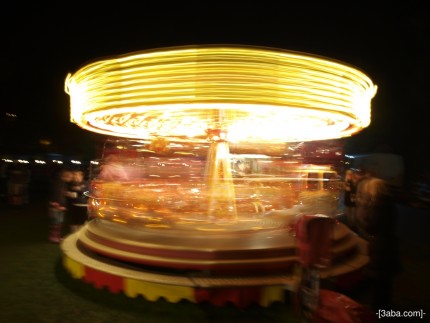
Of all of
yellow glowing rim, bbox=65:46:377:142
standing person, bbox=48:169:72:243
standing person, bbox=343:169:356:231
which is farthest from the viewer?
standing person, bbox=343:169:356:231

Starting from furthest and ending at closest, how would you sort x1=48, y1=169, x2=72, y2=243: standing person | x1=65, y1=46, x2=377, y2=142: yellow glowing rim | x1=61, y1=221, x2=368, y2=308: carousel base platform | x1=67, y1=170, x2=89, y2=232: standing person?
x1=67, y1=170, x2=89, y2=232: standing person < x1=48, y1=169, x2=72, y2=243: standing person < x1=61, y1=221, x2=368, y2=308: carousel base platform < x1=65, y1=46, x2=377, y2=142: yellow glowing rim

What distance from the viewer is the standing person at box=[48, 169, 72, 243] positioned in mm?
8281

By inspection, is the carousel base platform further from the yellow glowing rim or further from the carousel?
the yellow glowing rim

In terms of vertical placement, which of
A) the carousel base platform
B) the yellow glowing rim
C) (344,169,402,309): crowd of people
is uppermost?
the yellow glowing rim

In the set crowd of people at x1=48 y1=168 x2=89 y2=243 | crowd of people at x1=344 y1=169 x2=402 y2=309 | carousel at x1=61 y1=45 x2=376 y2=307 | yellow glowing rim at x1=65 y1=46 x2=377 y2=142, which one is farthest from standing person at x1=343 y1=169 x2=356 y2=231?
crowd of people at x1=48 y1=168 x2=89 y2=243

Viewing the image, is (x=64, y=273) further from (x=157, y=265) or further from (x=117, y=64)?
(x=117, y=64)

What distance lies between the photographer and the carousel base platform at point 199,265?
4.78 meters

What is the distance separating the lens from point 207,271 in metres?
5.15

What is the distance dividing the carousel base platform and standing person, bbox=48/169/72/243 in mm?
2166

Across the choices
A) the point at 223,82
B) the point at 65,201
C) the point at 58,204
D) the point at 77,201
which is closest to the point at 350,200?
the point at 77,201

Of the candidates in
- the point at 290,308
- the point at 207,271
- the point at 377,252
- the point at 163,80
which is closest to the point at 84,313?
the point at 207,271

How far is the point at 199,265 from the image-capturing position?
518 cm

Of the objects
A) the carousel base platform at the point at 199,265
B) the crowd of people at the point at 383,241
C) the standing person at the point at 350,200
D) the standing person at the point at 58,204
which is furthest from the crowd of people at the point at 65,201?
the standing person at the point at 350,200

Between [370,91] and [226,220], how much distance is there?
300 centimetres
